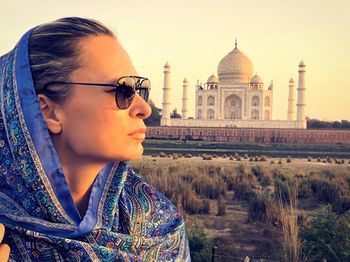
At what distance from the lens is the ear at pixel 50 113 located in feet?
3.62

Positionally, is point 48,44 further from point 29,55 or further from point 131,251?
point 131,251

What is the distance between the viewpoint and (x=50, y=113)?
111 centimetres

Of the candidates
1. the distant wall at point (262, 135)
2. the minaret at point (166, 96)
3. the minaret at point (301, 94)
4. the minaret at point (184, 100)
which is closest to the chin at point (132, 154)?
the distant wall at point (262, 135)

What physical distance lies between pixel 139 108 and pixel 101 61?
0.15 m

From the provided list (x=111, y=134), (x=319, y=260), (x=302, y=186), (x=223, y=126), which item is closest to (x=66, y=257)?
(x=111, y=134)

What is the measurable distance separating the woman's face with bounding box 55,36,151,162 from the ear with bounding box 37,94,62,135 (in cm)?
1

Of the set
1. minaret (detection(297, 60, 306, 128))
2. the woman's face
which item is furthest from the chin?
minaret (detection(297, 60, 306, 128))

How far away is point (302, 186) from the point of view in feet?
34.0

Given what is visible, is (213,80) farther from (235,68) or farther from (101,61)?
(101,61)

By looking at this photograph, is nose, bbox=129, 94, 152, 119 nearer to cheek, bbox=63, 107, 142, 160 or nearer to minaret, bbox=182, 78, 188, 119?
cheek, bbox=63, 107, 142, 160

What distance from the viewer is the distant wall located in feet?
129

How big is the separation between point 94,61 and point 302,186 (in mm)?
9815

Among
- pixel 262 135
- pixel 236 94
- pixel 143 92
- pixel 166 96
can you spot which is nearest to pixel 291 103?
pixel 236 94

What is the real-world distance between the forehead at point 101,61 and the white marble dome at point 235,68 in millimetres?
50968
